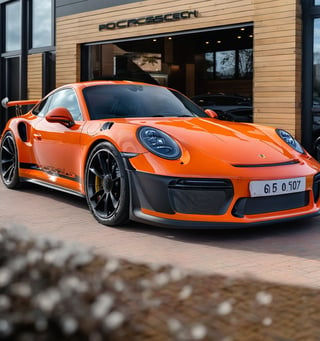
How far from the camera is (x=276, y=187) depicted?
445cm

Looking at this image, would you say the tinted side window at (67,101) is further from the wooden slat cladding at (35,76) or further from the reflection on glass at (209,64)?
the wooden slat cladding at (35,76)

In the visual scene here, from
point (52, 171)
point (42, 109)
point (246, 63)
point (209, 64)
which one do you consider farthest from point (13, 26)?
point (52, 171)

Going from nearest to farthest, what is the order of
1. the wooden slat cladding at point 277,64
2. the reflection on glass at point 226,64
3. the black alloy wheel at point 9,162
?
the black alloy wheel at point 9,162 < the wooden slat cladding at point 277,64 < the reflection on glass at point 226,64

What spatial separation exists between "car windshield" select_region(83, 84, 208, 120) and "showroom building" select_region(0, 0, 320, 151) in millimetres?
3267

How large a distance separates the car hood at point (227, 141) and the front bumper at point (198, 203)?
26 cm

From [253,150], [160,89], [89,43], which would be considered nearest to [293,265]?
[253,150]

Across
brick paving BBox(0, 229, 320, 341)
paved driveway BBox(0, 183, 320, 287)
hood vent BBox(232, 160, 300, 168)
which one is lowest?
paved driveway BBox(0, 183, 320, 287)

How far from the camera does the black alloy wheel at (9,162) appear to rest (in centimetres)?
Result: 675

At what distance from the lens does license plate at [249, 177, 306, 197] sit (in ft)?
14.3

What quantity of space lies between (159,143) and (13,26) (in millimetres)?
12538

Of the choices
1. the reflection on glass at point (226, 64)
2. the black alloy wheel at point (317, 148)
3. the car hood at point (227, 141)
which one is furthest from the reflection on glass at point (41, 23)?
the car hood at point (227, 141)

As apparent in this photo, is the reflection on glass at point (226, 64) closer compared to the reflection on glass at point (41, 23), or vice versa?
the reflection on glass at point (226, 64)

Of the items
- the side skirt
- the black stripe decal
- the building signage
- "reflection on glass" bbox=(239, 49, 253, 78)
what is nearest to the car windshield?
the black stripe decal

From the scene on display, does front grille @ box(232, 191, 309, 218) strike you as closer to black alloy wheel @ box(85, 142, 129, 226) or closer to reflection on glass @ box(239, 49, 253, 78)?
black alloy wheel @ box(85, 142, 129, 226)
